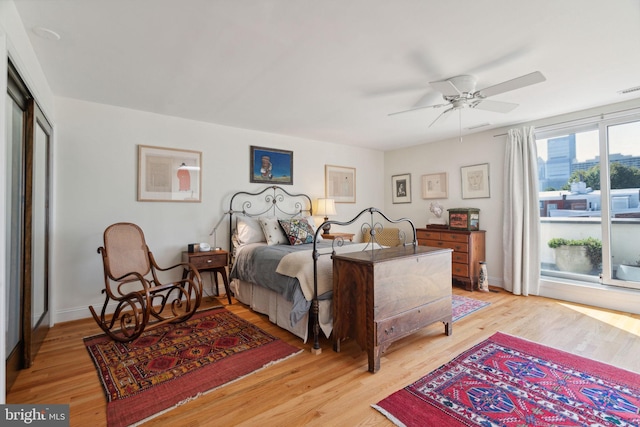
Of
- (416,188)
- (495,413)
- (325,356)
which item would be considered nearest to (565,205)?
(416,188)

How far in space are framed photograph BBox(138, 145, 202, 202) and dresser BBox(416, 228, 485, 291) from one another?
12.3ft

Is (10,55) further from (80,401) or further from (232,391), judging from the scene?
(232,391)

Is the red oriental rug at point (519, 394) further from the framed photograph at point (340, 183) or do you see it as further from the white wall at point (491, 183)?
the framed photograph at point (340, 183)

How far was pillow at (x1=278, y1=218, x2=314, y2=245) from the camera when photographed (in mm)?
4027

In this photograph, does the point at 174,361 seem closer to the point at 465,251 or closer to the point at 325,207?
the point at 325,207

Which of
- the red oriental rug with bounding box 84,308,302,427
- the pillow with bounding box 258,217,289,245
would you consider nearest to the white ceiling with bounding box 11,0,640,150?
the pillow with bounding box 258,217,289,245

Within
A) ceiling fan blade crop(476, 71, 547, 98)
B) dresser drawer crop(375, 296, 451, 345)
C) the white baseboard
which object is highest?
ceiling fan blade crop(476, 71, 547, 98)

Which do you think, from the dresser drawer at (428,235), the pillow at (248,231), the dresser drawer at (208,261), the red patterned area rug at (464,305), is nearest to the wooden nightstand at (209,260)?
the dresser drawer at (208,261)

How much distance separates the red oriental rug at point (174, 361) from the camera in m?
1.89

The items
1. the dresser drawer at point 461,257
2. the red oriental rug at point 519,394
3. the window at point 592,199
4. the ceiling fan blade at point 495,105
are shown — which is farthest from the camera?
the dresser drawer at point 461,257

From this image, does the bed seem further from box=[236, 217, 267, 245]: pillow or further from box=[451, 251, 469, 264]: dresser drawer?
box=[451, 251, 469, 264]: dresser drawer

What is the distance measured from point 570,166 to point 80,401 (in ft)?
18.5

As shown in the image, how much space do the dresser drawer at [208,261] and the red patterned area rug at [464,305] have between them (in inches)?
110

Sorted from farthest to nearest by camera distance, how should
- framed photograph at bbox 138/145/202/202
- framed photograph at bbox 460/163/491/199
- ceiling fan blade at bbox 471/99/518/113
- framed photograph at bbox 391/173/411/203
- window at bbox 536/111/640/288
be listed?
framed photograph at bbox 391/173/411/203 < framed photograph at bbox 460/163/491/199 < framed photograph at bbox 138/145/202/202 < window at bbox 536/111/640/288 < ceiling fan blade at bbox 471/99/518/113
